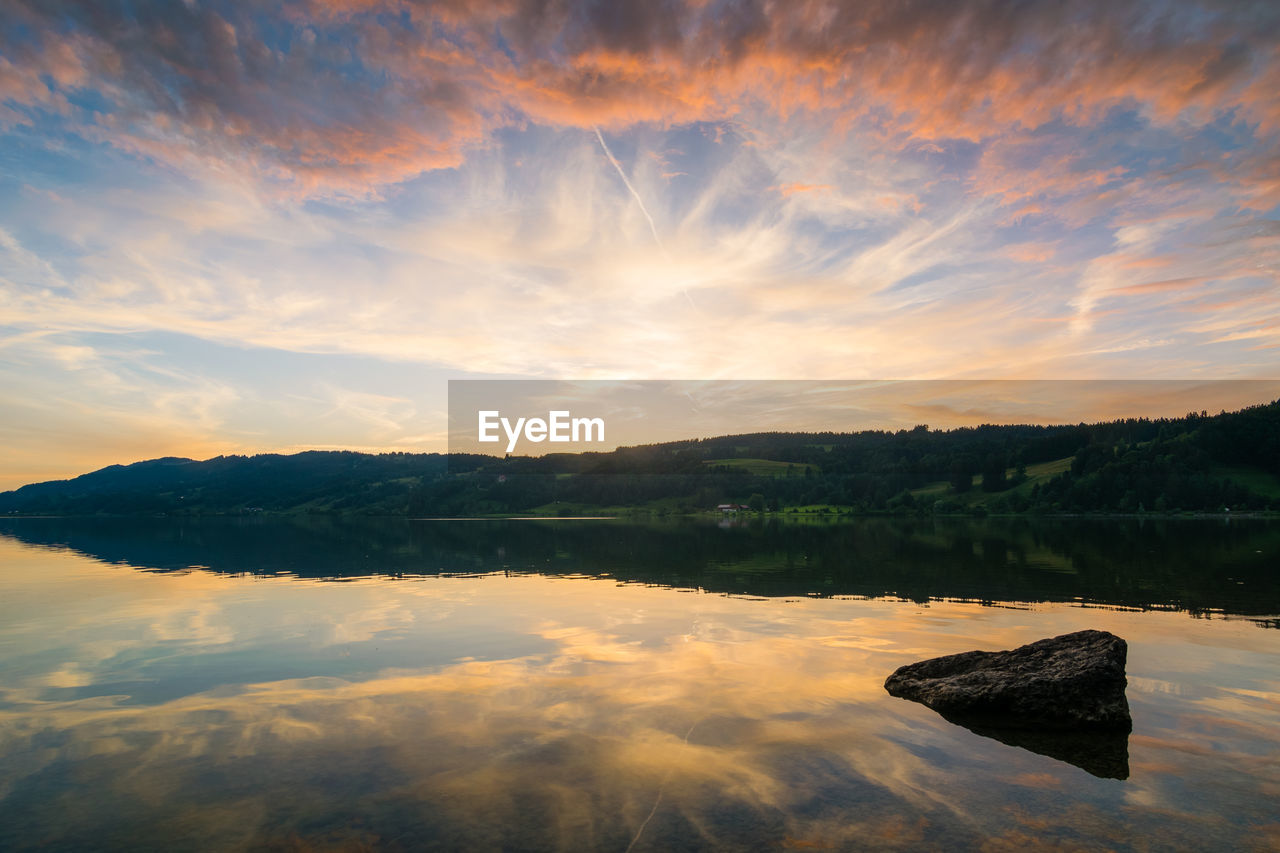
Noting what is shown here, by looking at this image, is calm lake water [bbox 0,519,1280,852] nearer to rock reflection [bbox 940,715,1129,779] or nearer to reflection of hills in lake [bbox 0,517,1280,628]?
rock reflection [bbox 940,715,1129,779]

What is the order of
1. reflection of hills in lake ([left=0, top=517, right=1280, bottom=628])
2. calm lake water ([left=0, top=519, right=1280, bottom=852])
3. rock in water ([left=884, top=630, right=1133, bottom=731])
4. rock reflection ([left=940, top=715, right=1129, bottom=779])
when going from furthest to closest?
reflection of hills in lake ([left=0, top=517, right=1280, bottom=628]) → rock in water ([left=884, top=630, right=1133, bottom=731]) → rock reflection ([left=940, top=715, right=1129, bottom=779]) → calm lake water ([left=0, top=519, right=1280, bottom=852])

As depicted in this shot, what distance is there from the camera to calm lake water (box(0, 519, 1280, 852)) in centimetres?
1235

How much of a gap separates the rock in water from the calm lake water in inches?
35.8

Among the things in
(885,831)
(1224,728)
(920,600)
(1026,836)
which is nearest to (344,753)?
(885,831)

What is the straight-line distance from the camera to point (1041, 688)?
61.8 feet

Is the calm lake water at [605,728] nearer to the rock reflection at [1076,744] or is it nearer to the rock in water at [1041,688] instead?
the rock reflection at [1076,744]

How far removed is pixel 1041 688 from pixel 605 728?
12.0 meters

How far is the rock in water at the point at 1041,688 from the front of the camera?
717 inches

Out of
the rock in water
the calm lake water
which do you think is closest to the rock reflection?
the calm lake water

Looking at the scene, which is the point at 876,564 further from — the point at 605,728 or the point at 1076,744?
the point at 605,728

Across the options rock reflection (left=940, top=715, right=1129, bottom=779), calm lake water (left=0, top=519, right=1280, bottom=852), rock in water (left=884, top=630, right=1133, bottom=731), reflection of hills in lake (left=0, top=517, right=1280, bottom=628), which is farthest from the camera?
reflection of hills in lake (left=0, top=517, right=1280, bottom=628)

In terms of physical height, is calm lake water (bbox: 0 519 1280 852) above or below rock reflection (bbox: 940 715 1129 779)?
above

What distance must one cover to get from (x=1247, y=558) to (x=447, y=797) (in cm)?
7901

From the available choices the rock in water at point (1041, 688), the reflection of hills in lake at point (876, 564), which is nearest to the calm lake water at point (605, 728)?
the rock in water at point (1041, 688)
